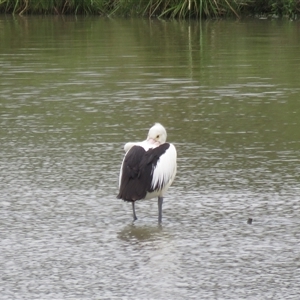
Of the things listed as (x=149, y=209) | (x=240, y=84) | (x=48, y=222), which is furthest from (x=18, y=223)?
(x=240, y=84)

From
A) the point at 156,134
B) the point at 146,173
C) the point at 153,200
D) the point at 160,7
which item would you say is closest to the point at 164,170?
the point at 146,173

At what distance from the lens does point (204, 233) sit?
6.68 m

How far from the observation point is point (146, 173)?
6.90 meters

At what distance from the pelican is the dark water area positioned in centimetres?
25

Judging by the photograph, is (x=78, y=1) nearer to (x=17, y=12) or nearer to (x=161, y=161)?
(x=17, y=12)

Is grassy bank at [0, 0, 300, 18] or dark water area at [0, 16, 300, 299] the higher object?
dark water area at [0, 16, 300, 299]

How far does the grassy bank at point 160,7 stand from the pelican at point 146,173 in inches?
812

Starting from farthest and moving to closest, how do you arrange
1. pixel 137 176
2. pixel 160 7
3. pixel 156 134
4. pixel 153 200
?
1. pixel 160 7
2. pixel 153 200
3. pixel 156 134
4. pixel 137 176

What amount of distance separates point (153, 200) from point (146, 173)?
2.87ft

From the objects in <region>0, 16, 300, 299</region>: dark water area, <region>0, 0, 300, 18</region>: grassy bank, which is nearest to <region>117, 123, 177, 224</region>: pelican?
<region>0, 16, 300, 299</region>: dark water area

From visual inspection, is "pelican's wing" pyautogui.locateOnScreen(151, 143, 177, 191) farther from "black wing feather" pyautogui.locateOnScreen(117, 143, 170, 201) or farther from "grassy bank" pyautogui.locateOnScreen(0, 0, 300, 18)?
"grassy bank" pyautogui.locateOnScreen(0, 0, 300, 18)

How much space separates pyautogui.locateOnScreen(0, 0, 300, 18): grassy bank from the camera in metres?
27.6

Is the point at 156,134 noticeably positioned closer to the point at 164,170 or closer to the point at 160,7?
the point at 164,170

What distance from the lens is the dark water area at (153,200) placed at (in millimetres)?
5820
